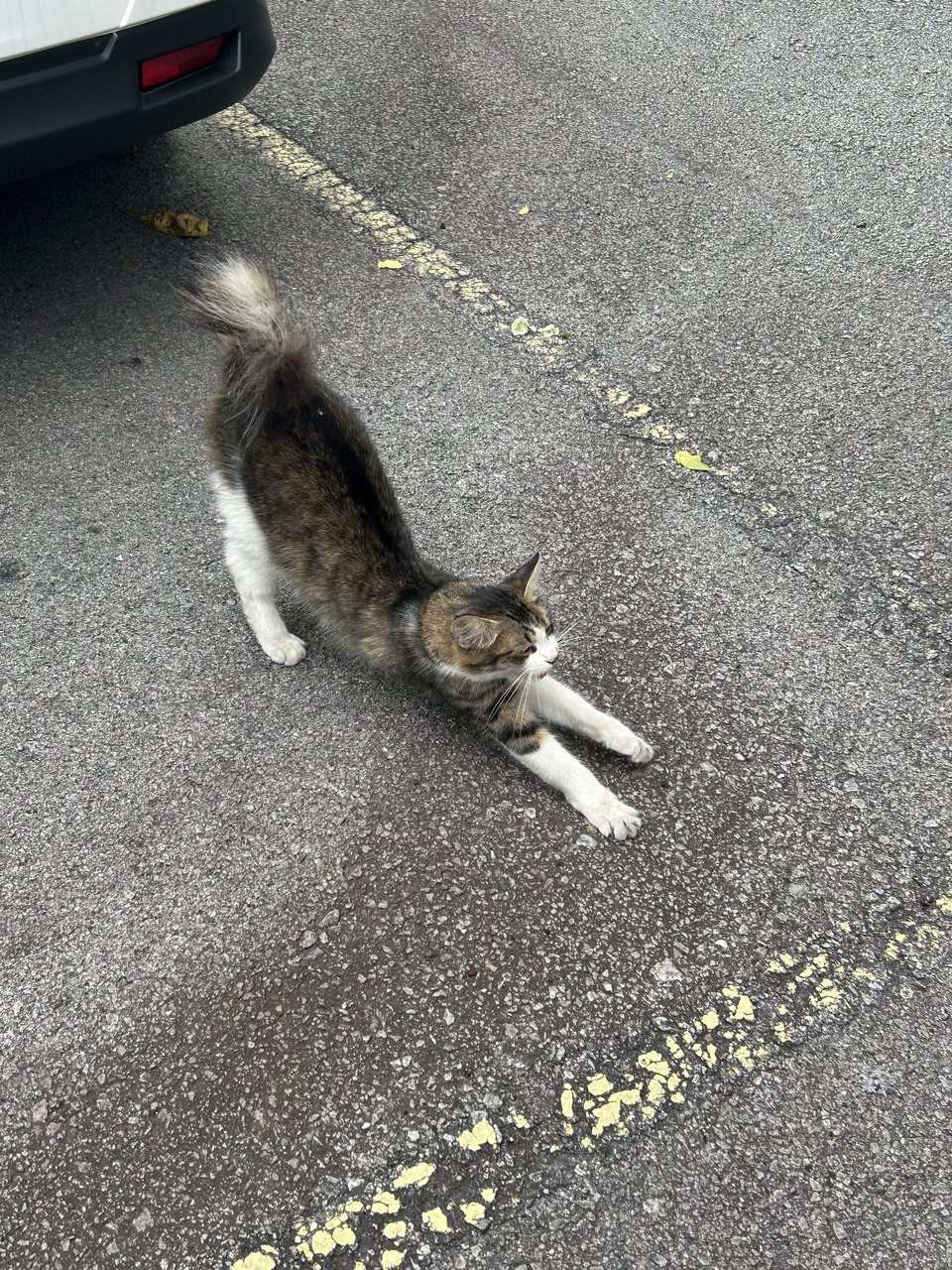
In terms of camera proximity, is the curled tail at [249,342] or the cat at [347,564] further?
the curled tail at [249,342]

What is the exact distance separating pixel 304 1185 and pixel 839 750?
5.39 ft

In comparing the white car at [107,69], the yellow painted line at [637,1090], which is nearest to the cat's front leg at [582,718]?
the yellow painted line at [637,1090]

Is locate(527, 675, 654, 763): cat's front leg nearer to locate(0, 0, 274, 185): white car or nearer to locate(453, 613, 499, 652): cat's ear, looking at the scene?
locate(453, 613, 499, 652): cat's ear

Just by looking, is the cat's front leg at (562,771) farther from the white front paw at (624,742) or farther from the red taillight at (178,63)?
the red taillight at (178,63)

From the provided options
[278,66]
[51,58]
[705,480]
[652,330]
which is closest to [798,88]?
[652,330]

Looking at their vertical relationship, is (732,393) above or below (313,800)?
above

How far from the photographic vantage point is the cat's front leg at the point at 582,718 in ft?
9.63

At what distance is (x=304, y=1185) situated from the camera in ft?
7.16

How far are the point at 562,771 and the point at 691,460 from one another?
4.54 ft

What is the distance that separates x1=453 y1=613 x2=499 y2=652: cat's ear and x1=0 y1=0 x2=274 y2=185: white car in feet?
6.61

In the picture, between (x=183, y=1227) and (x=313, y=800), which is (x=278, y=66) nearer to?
(x=313, y=800)

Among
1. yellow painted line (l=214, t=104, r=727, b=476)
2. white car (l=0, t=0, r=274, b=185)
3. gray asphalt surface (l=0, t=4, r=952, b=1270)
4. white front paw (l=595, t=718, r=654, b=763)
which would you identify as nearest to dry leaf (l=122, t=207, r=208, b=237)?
gray asphalt surface (l=0, t=4, r=952, b=1270)

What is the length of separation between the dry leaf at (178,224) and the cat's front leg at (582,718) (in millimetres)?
2619

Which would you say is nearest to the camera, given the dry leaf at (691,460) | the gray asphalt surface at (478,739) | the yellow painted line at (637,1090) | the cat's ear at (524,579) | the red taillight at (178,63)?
the yellow painted line at (637,1090)
